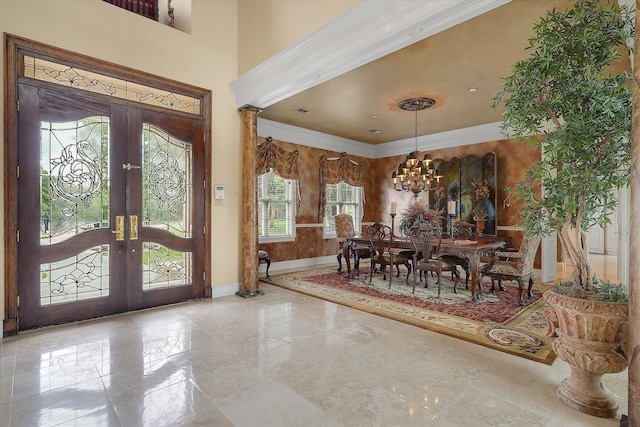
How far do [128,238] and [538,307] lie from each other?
5.23 meters

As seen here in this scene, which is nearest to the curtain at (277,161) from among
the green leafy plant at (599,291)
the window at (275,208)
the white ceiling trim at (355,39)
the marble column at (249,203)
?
the window at (275,208)

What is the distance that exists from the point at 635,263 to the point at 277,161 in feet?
19.6

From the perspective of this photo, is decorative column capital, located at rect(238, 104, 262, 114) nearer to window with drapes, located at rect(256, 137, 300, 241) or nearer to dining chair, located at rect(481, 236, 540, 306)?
window with drapes, located at rect(256, 137, 300, 241)

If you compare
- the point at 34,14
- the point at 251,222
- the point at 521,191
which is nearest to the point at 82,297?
the point at 251,222

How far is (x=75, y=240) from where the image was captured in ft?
11.9

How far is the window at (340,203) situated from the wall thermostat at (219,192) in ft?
11.6

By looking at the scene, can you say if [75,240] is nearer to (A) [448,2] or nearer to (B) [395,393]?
(B) [395,393]

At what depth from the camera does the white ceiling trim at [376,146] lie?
266 inches

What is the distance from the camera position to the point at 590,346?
198 centimetres

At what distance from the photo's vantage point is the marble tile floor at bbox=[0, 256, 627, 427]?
1.99m

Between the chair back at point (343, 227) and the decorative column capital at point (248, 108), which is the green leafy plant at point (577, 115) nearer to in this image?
the decorative column capital at point (248, 108)

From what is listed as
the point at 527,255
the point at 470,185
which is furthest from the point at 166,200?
the point at 470,185

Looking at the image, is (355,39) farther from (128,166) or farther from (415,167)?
(128,166)

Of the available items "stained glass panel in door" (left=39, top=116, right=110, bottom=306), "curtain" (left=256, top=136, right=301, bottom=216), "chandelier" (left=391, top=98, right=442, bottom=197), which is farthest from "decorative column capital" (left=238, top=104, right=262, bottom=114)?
"chandelier" (left=391, top=98, right=442, bottom=197)
